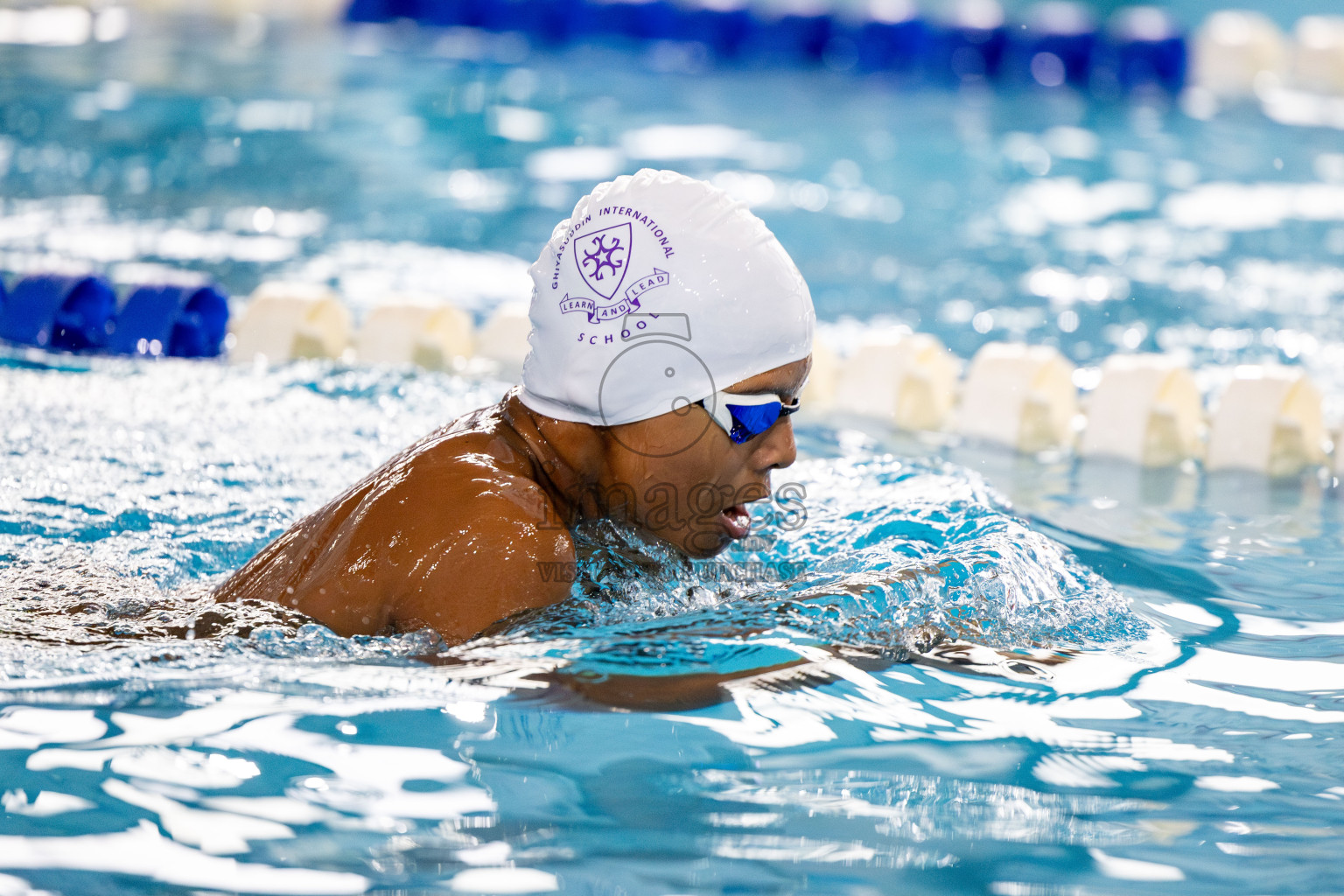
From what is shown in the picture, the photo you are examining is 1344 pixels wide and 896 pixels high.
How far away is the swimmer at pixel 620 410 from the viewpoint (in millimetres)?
2402

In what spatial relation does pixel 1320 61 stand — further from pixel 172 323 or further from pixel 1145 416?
pixel 172 323

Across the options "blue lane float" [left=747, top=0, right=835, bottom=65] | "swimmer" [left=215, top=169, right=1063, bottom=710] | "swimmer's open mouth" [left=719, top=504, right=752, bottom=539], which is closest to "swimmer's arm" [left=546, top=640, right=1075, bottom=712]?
"swimmer" [left=215, top=169, right=1063, bottom=710]

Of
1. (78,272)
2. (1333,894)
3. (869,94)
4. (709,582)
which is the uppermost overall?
(869,94)

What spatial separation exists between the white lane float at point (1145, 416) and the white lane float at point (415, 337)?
7.74 ft

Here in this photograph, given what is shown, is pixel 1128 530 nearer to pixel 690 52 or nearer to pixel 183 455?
pixel 183 455

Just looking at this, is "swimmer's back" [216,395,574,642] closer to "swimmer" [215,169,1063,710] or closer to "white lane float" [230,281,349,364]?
"swimmer" [215,169,1063,710]

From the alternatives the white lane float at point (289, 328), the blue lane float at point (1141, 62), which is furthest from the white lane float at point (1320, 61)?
the white lane float at point (289, 328)

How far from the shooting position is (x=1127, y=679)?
2555mm

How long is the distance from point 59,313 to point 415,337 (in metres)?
1.34

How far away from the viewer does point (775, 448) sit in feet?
8.46

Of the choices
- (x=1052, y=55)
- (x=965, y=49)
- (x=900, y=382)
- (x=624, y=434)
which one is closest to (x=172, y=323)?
(x=900, y=382)

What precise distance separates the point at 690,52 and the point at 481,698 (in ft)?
35.5

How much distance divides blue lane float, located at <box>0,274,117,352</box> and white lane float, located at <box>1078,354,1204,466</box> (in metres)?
3.65

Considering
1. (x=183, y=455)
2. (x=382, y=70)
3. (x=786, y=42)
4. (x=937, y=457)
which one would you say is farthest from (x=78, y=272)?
(x=786, y=42)
